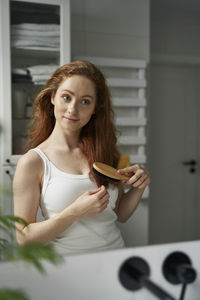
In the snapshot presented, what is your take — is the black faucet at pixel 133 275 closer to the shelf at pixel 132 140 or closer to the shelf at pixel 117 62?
the shelf at pixel 132 140

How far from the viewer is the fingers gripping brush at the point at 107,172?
0.63 meters

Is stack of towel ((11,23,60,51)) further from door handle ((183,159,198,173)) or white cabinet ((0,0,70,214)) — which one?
door handle ((183,159,198,173))

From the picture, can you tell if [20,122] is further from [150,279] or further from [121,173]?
[150,279]

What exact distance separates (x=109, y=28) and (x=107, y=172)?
1.16 feet

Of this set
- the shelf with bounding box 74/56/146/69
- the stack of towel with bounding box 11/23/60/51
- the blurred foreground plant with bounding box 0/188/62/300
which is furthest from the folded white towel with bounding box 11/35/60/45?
the blurred foreground plant with bounding box 0/188/62/300

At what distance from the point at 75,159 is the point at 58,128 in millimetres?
77

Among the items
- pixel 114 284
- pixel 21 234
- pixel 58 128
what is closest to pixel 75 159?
pixel 58 128

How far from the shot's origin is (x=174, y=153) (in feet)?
2.51

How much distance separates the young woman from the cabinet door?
0.11 feet

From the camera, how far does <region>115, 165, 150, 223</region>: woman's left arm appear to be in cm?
69

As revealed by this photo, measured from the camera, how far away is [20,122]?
2.21ft

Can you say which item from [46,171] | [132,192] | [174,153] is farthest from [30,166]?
[174,153]

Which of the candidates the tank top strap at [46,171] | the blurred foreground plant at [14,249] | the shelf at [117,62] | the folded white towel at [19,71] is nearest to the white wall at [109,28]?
the shelf at [117,62]

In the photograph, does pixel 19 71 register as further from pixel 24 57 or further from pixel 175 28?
pixel 175 28
